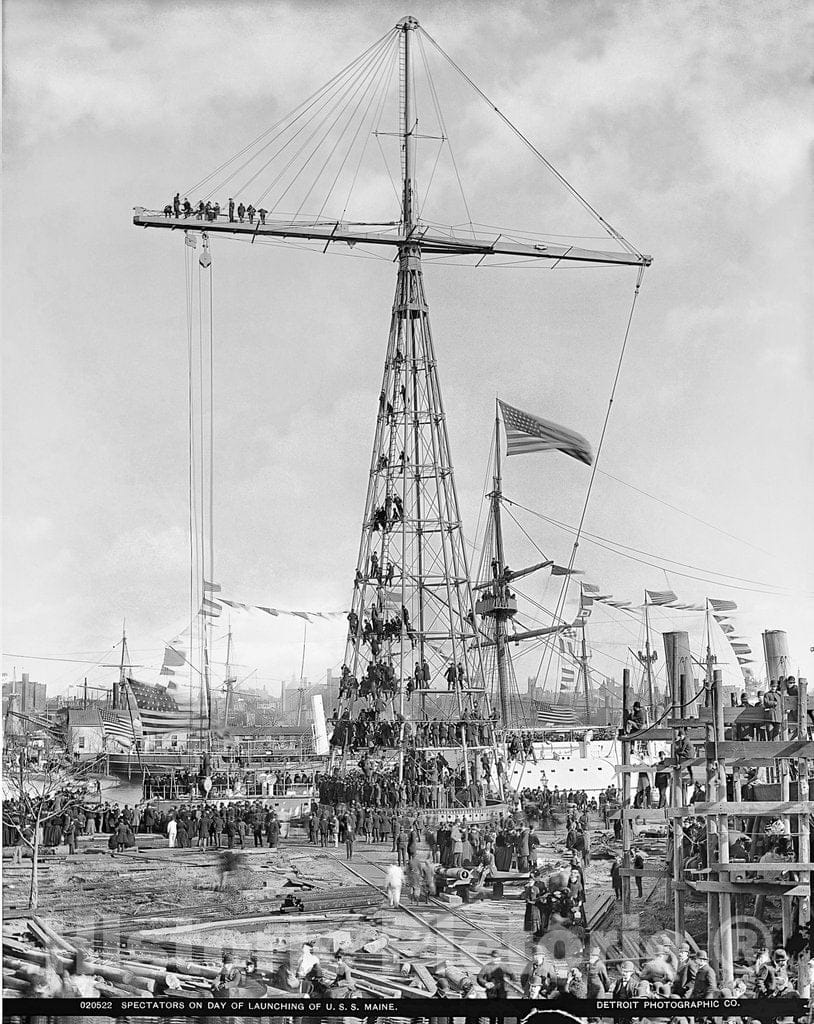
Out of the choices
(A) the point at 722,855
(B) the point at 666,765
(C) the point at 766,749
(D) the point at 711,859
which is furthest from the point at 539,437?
(A) the point at 722,855

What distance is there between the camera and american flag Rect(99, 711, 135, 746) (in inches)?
585

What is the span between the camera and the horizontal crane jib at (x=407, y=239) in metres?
11.0

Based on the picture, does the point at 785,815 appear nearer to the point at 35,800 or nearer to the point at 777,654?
the point at 777,654

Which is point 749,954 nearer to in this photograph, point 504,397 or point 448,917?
point 448,917

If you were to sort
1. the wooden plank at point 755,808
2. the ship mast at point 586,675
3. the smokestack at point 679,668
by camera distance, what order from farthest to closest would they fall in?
the ship mast at point 586,675, the smokestack at point 679,668, the wooden plank at point 755,808

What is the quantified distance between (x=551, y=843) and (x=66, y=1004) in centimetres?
573

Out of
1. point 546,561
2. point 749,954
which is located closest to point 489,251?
point 546,561

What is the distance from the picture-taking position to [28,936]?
9344mm

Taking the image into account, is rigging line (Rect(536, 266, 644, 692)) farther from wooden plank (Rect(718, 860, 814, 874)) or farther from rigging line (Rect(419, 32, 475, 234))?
wooden plank (Rect(718, 860, 814, 874))

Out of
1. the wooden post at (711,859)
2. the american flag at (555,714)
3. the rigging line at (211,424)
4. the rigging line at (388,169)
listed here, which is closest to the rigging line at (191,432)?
the rigging line at (211,424)

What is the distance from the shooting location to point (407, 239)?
11.6 m

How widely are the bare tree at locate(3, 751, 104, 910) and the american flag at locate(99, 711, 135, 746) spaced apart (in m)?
1.12

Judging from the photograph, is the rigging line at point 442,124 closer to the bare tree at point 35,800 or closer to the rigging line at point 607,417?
the rigging line at point 607,417

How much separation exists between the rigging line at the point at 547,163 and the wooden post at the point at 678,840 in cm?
435
